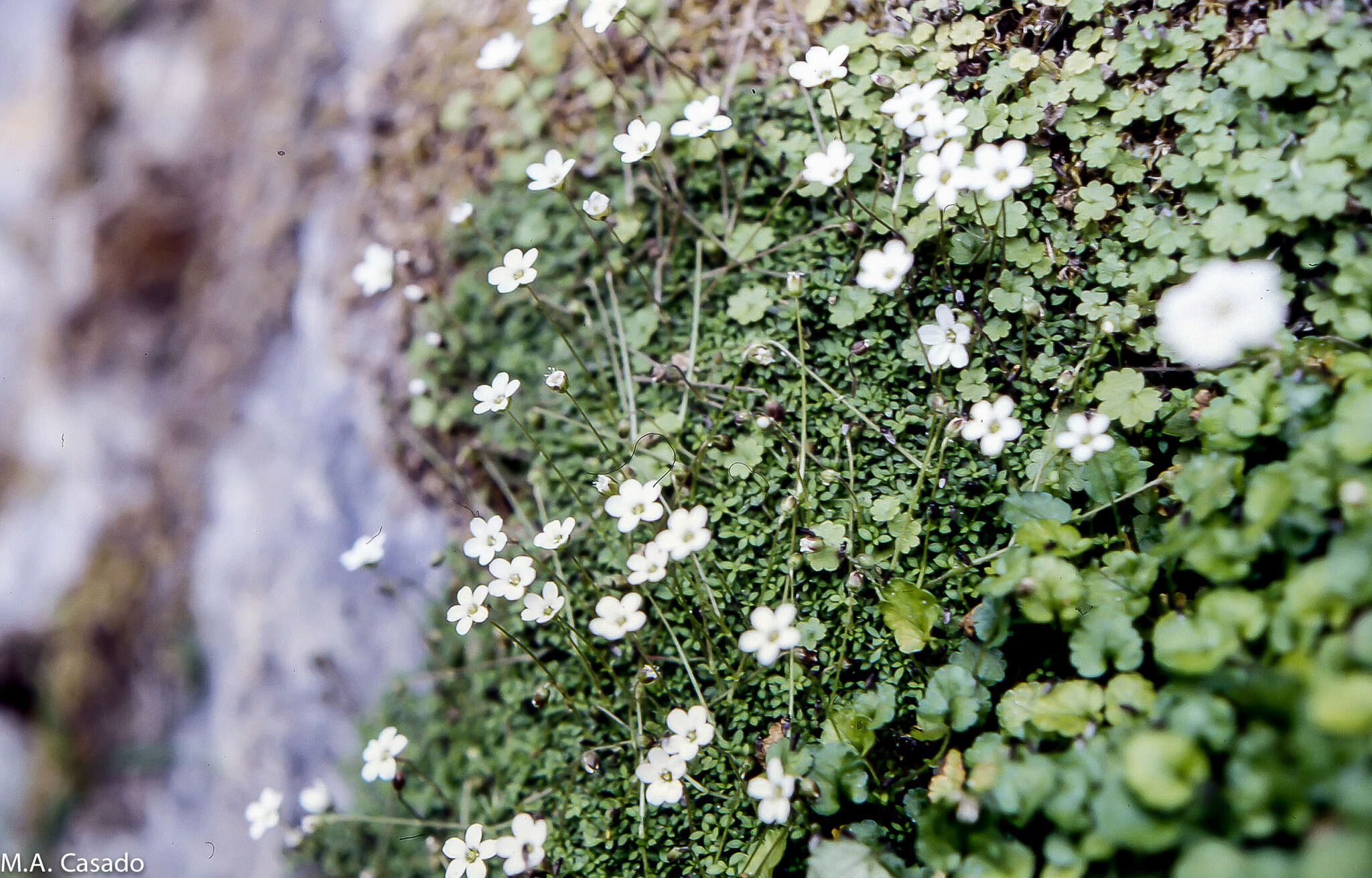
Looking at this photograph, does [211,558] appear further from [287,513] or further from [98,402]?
[98,402]

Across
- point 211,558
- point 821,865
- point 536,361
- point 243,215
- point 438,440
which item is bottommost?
point 211,558

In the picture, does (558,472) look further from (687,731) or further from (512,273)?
(687,731)

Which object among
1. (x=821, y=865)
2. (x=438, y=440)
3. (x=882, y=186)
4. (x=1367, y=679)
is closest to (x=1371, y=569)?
(x=1367, y=679)

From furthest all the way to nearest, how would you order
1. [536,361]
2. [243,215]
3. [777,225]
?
1. [243,215]
2. [536,361]
3. [777,225]

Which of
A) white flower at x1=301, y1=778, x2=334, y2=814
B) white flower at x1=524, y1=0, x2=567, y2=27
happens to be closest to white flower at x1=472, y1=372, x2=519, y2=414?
white flower at x1=524, y1=0, x2=567, y2=27

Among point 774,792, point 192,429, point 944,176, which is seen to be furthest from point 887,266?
point 192,429

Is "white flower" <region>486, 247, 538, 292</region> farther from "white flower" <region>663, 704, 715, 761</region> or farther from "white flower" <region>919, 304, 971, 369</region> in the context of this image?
"white flower" <region>663, 704, 715, 761</region>
